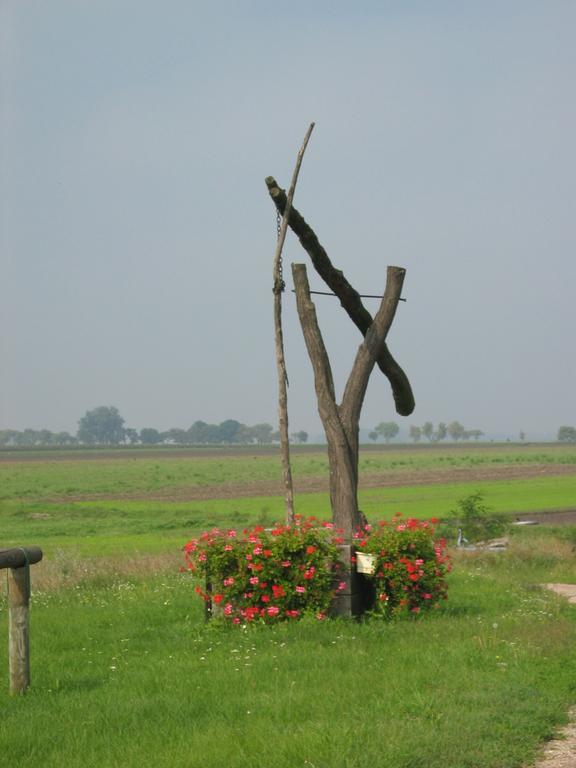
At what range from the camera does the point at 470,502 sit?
28.2 metres

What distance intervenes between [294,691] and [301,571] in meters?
3.14

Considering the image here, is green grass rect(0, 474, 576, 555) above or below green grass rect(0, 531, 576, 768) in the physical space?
below

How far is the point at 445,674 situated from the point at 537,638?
1.83 m

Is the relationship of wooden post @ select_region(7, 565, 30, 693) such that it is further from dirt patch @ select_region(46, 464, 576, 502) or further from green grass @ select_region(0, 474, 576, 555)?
dirt patch @ select_region(46, 464, 576, 502)

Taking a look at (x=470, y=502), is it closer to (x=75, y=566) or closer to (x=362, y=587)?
(x=75, y=566)

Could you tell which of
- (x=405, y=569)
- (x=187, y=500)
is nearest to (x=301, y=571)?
(x=405, y=569)

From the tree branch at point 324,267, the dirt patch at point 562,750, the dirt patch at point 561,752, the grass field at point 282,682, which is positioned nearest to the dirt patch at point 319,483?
the tree branch at point 324,267

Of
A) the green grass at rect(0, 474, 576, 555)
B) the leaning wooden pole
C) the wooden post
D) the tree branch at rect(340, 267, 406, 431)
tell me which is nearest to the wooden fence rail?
the wooden post

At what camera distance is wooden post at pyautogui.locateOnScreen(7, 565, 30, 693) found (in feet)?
26.5

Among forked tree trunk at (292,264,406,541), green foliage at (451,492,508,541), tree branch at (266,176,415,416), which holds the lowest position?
green foliage at (451,492,508,541)

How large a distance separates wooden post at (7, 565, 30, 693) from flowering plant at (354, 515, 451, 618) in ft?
13.7

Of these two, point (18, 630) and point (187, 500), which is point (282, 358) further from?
point (187, 500)

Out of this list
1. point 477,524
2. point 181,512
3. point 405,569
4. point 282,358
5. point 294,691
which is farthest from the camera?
point 181,512

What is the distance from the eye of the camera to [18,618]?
8070 millimetres
